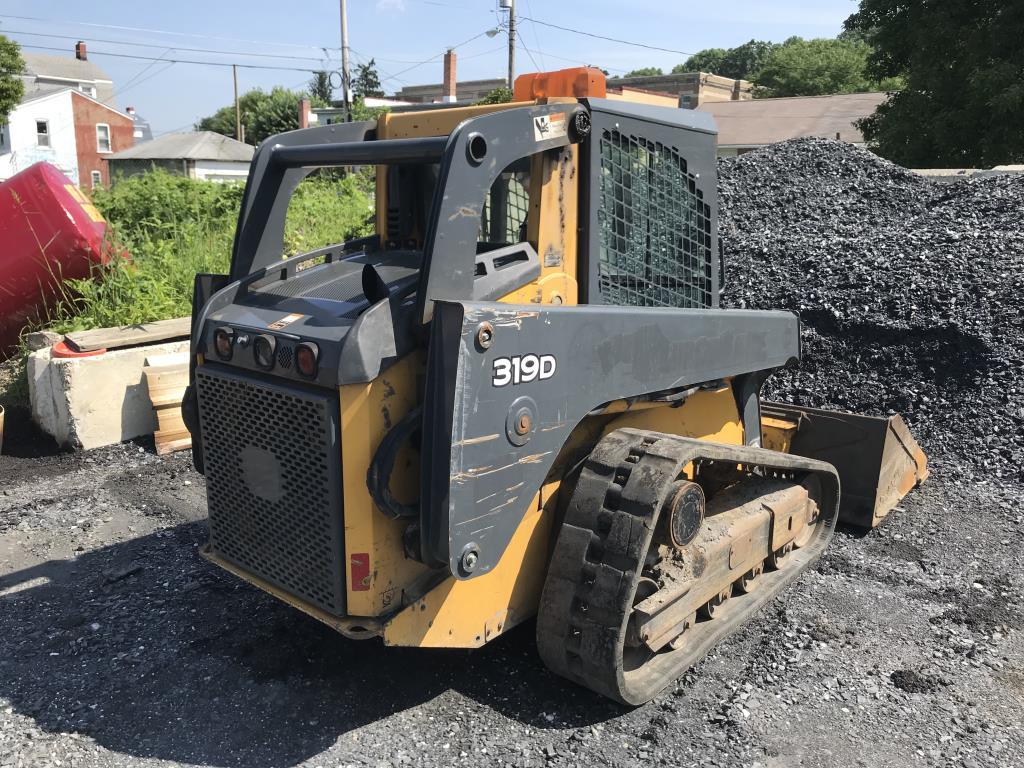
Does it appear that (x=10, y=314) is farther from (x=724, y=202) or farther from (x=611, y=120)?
(x=724, y=202)

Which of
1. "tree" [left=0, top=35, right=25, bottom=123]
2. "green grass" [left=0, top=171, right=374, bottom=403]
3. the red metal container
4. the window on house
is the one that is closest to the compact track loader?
"green grass" [left=0, top=171, right=374, bottom=403]

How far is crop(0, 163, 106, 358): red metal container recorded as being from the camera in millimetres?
7145

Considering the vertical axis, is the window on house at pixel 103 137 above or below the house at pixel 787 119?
above

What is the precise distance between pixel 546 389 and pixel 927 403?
4.45m

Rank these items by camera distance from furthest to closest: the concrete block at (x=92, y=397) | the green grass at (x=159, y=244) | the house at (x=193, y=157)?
the house at (x=193, y=157), the green grass at (x=159, y=244), the concrete block at (x=92, y=397)

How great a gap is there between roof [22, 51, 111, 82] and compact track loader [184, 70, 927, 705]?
64211 millimetres

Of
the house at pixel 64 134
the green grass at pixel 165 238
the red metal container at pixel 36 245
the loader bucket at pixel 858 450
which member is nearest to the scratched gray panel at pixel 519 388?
the loader bucket at pixel 858 450

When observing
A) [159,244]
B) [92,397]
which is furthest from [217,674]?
[159,244]

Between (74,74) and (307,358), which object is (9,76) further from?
(74,74)

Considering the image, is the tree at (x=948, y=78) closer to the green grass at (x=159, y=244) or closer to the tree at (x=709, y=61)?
the green grass at (x=159, y=244)

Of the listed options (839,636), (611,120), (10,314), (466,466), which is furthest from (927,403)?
(10,314)

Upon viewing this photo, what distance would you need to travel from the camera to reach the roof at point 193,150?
124 feet

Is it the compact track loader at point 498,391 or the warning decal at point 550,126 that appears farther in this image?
the warning decal at point 550,126

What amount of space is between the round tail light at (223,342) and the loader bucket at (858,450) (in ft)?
11.5
